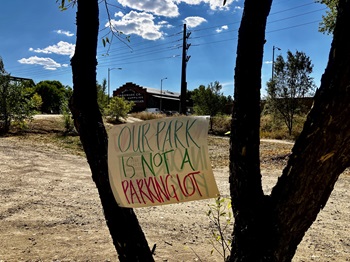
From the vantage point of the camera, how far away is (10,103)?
15.2 m

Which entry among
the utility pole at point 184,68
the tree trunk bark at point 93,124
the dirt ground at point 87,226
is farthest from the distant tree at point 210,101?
the tree trunk bark at point 93,124

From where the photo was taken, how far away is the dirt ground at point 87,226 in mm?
3293

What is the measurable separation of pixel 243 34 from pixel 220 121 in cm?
2323

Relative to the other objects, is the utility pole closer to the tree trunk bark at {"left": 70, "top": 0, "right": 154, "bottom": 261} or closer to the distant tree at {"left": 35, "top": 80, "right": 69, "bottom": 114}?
the distant tree at {"left": 35, "top": 80, "right": 69, "bottom": 114}

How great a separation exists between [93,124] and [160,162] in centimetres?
50

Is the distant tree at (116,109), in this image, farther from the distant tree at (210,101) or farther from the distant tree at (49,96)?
the distant tree at (49,96)

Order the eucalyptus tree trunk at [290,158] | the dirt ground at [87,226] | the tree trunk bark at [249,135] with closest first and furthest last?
the eucalyptus tree trunk at [290,158] → the tree trunk bark at [249,135] → the dirt ground at [87,226]

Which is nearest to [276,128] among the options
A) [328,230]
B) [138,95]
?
[328,230]

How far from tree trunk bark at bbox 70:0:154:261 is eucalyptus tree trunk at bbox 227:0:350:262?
61 cm

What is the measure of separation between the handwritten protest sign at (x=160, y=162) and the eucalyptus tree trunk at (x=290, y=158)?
166mm

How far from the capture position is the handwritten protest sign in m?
1.60

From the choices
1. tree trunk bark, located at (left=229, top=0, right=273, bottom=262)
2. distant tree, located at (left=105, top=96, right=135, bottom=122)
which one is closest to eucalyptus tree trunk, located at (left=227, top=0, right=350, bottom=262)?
tree trunk bark, located at (left=229, top=0, right=273, bottom=262)

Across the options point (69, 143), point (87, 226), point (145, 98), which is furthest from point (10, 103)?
point (145, 98)

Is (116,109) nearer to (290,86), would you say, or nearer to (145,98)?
(290,86)
